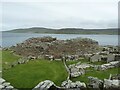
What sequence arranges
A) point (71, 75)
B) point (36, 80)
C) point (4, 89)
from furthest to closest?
point (71, 75)
point (36, 80)
point (4, 89)

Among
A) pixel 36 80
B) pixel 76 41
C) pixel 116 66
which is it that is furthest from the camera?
pixel 76 41

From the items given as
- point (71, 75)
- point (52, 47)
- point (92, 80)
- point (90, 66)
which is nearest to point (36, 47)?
point (52, 47)

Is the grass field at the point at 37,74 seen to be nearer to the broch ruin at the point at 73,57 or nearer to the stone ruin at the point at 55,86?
the broch ruin at the point at 73,57

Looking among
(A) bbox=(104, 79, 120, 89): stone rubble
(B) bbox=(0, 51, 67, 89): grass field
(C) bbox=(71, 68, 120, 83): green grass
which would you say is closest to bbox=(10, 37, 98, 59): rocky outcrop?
(B) bbox=(0, 51, 67, 89): grass field

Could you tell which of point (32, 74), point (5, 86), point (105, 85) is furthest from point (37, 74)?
point (105, 85)

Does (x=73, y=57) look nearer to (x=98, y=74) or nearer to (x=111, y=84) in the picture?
(x=98, y=74)

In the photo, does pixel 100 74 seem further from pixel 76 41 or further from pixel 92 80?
pixel 76 41

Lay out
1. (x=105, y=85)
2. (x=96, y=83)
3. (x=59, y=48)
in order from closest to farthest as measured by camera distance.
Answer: (x=105, y=85)
(x=96, y=83)
(x=59, y=48)

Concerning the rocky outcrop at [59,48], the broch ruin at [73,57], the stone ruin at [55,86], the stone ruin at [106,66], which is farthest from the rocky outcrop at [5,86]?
the rocky outcrop at [59,48]
